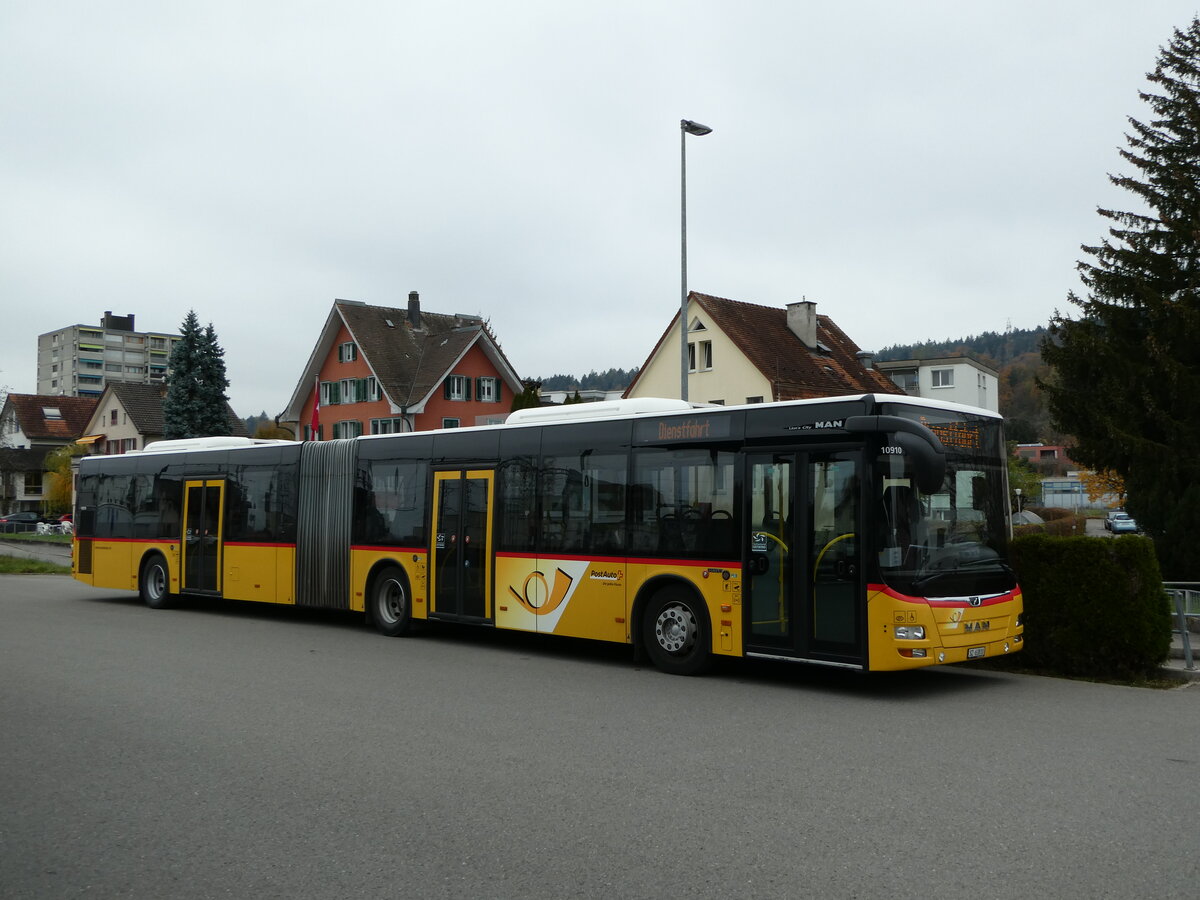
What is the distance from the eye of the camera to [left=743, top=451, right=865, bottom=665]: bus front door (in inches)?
420

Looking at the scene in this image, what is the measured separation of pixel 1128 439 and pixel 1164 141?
22.6 ft

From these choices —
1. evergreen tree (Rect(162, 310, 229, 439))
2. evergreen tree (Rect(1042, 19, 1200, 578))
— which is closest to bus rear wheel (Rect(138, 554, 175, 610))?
evergreen tree (Rect(1042, 19, 1200, 578))

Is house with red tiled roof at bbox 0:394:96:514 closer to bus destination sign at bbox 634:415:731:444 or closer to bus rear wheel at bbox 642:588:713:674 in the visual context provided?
bus destination sign at bbox 634:415:731:444

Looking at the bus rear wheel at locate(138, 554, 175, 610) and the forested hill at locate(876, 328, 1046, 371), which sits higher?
the forested hill at locate(876, 328, 1046, 371)

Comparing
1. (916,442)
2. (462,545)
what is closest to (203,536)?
(462,545)

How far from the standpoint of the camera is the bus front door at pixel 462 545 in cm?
1457

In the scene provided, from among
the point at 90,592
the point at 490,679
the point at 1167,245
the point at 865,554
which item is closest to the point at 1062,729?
the point at 865,554

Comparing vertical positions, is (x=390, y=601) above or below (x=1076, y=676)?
above

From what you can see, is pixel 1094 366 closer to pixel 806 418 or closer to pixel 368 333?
pixel 806 418

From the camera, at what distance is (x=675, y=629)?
12.2 m

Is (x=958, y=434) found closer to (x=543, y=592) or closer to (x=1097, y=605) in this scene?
(x=1097, y=605)

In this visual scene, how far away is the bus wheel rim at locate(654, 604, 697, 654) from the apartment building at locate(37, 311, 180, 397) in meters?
154

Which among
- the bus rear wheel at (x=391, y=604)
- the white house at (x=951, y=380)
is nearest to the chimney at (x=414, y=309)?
the white house at (x=951, y=380)

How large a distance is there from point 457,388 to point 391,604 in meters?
44.1
